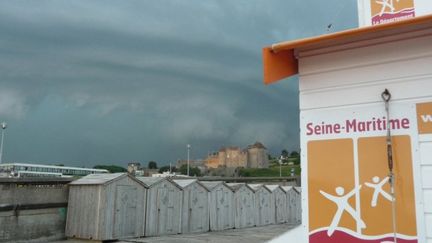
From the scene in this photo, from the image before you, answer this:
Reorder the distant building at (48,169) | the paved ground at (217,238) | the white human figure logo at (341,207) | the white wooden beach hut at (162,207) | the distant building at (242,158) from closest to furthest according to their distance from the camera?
the white human figure logo at (341,207), the paved ground at (217,238), the white wooden beach hut at (162,207), the distant building at (48,169), the distant building at (242,158)

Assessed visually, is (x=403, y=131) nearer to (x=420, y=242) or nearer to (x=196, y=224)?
(x=420, y=242)

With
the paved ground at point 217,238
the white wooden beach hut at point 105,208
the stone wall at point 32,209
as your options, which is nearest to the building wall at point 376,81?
the paved ground at point 217,238

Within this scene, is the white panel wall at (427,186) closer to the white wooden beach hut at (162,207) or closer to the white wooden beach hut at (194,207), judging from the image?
the white wooden beach hut at (162,207)

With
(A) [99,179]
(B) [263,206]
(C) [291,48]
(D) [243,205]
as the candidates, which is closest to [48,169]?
(D) [243,205]

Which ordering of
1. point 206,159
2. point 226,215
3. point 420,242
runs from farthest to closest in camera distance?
point 206,159, point 226,215, point 420,242

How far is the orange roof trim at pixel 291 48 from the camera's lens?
2434 millimetres

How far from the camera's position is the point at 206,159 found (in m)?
101

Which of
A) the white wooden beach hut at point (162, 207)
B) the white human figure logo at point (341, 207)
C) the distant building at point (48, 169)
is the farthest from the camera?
the distant building at point (48, 169)

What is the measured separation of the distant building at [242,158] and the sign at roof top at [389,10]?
3441 inches

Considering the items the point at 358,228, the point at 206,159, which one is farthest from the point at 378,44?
the point at 206,159

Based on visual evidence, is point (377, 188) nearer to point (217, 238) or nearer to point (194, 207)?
point (217, 238)

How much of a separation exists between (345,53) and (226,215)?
14.4 m

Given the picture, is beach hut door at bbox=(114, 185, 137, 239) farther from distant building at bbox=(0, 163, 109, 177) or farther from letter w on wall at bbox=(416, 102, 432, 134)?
letter w on wall at bbox=(416, 102, 432, 134)

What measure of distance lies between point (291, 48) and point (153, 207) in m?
11.3
